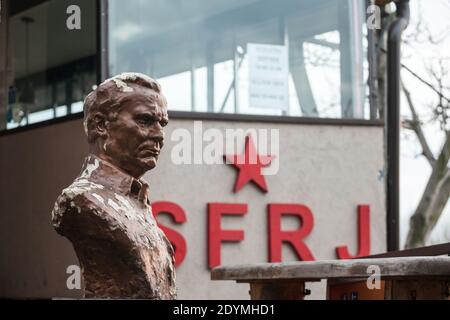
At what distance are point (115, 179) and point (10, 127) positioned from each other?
9.73 meters

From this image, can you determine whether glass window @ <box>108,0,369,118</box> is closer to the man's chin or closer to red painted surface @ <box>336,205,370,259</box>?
red painted surface @ <box>336,205,370,259</box>

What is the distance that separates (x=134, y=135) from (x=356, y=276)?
1776 mm

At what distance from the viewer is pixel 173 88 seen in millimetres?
13086

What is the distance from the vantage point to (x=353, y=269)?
675cm

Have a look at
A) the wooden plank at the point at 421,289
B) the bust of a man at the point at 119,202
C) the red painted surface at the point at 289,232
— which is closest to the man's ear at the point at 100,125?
the bust of a man at the point at 119,202

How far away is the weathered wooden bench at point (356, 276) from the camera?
6551mm

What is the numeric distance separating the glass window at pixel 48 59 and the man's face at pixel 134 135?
24.5 feet

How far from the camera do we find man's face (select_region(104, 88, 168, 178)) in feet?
18.5

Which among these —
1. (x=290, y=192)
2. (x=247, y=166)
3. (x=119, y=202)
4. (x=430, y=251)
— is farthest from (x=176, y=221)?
(x=119, y=202)

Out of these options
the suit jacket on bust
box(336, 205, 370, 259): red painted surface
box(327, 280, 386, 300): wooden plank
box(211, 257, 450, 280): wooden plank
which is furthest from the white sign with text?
the suit jacket on bust

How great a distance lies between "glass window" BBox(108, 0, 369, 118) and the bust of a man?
7.27 m

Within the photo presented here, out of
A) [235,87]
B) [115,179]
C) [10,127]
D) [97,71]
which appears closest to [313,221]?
[235,87]

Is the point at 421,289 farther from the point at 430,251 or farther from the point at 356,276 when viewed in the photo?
the point at 356,276
